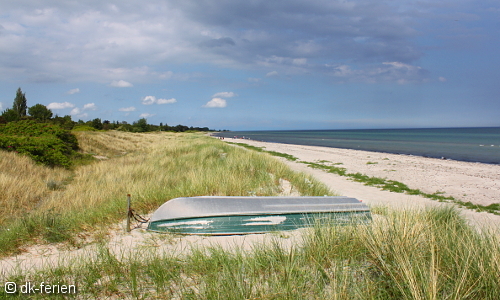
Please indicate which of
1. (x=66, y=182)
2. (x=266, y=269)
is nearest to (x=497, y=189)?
(x=266, y=269)

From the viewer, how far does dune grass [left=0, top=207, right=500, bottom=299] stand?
2252mm

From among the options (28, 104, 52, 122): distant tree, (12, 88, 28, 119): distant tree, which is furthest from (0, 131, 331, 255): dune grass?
(12, 88, 28, 119): distant tree

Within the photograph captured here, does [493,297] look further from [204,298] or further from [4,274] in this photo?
[4,274]

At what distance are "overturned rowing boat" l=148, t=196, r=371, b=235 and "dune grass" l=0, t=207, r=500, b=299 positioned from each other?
3.09 ft

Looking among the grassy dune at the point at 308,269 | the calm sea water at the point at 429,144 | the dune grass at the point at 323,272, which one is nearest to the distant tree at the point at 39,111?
the calm sea water at the point at 429,144

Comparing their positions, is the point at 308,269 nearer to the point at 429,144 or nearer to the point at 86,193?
the point at 86,193

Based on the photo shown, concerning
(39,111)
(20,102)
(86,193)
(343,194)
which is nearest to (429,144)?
(343,194)

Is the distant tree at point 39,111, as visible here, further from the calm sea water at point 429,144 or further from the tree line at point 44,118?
the calm sea water at point 429,144

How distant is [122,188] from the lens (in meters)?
6.55

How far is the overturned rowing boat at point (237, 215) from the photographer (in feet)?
14.1

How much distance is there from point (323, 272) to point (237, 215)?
1.95 metres

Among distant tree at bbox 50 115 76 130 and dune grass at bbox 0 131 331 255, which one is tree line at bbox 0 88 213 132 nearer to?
distant tree at bbox 50 115 76 130

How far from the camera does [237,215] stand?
4363mm

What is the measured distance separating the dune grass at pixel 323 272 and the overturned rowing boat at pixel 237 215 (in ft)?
3.09
